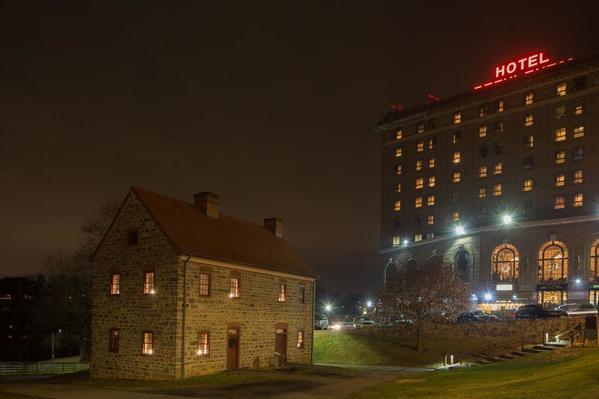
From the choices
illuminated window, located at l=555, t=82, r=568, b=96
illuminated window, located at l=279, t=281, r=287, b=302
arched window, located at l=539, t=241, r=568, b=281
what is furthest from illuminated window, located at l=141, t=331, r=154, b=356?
illuminated window, located at l=555, t=82, r=568, b=96

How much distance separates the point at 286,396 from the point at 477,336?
93.5 ft

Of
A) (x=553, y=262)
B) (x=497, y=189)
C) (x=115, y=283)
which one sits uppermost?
(x=497, y=189)

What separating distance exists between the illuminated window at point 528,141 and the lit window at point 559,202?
31.4 ft

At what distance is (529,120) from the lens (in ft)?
314

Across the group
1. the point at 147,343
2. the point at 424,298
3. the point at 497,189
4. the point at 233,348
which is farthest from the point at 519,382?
the point at 497,189

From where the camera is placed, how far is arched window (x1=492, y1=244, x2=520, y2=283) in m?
90.8

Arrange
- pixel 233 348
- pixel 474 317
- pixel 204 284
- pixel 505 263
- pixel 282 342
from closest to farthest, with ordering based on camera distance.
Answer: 1. pixel 204 284
2. pixel 233 348
3. pixel 282 342
4. pixel 474 317
5. pixel 505 263

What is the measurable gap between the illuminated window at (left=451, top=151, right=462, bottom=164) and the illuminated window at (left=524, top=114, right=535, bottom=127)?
13.1m

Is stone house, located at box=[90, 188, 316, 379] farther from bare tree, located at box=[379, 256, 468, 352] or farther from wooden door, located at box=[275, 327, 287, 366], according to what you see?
bare tree, located at box=[379, 256, 468, 352]

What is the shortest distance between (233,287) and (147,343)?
601cm

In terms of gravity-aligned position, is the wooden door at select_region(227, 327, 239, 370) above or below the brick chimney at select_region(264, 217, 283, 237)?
below

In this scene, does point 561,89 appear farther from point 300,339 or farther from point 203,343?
point 203,343

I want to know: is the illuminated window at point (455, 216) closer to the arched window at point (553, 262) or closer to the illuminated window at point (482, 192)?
the illuminated window at point (482, 192)

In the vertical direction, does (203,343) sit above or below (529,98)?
below
